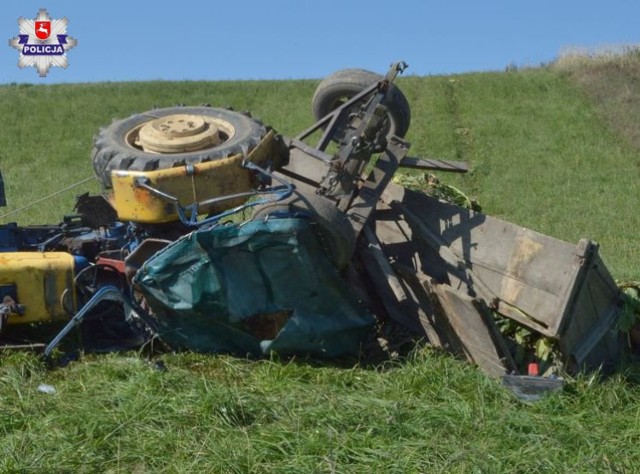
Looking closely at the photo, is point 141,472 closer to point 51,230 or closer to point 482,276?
point 482,276

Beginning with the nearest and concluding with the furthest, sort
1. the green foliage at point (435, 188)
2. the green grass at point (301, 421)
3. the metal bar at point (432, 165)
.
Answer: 1. the green grass at point (301, 421)
2. the metal bar at point (432, 165)
3. the green foliage at point (435, 188)

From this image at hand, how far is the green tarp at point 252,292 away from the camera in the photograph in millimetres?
6090

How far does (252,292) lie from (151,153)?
1412 mm

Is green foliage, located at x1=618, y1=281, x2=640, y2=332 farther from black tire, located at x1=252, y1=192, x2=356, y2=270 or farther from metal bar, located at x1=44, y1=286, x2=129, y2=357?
metal bar, located at x1=44, y1=286, x2=129, y2=357

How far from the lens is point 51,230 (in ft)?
24.7

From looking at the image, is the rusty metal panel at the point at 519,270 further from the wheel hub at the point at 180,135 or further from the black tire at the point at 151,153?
the wheel hub at the point at 180,135

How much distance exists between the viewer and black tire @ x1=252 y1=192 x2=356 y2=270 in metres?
6.15

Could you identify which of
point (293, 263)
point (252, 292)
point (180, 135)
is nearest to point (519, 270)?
point (293, 263)

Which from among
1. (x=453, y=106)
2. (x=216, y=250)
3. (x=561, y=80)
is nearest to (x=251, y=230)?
(x=216, y=250)

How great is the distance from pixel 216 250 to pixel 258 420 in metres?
1.36

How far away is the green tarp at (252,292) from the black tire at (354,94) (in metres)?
1.82

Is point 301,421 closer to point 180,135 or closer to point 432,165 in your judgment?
point 180,135

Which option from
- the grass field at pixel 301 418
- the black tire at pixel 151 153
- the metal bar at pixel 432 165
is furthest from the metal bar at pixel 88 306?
the metal bar at pixel 432 165

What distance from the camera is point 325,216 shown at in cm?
614
